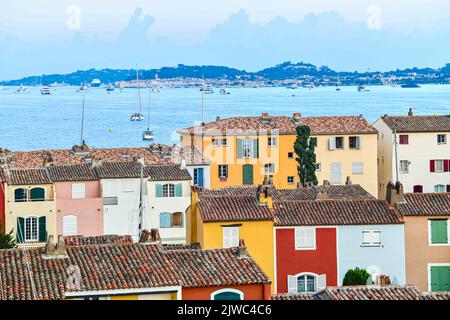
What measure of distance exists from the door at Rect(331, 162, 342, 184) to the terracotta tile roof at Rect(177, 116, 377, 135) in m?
1.42

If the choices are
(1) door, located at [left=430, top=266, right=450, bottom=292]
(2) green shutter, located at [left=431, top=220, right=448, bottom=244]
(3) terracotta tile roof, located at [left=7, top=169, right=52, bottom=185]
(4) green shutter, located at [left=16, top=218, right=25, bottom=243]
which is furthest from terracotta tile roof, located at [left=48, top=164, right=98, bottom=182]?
(1) door, located at [left=430, top=266, right=450, bottom=292]

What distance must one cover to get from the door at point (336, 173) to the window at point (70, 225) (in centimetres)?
1529

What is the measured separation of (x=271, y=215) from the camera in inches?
800

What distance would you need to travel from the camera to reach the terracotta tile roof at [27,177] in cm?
2714

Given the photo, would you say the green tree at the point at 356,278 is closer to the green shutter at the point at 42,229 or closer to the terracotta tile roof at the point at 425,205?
the terracotta tile roof at the point at 425,205

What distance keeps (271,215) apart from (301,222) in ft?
2.48

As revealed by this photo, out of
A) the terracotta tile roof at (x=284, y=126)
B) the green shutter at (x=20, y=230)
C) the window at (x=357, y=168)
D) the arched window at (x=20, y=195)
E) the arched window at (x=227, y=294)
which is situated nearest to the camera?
the arched window at (x=227, y=294)

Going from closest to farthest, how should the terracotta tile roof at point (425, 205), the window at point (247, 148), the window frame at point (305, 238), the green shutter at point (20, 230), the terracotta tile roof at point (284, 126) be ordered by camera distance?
1. the window frame at point (305, 238)
2. the terracotta tile roof at point (425, 205)
3. the green shutter at point (20, 230)
4. the window at point (247, 148)
5. the terracotta tile roof at point (284, 126)

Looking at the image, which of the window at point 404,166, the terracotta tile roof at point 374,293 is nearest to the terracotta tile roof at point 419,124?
the window at point 404,166

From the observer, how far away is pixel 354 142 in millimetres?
40438

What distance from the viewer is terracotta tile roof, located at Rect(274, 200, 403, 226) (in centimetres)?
2072

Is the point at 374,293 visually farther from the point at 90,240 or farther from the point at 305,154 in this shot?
the point at 305,154

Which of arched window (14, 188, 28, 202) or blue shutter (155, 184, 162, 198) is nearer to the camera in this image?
arched window (14, 188, 28, 202)

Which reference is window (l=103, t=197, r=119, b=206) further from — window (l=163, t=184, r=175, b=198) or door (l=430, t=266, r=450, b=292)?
door (l=430, t=266, r=450, b=292)
